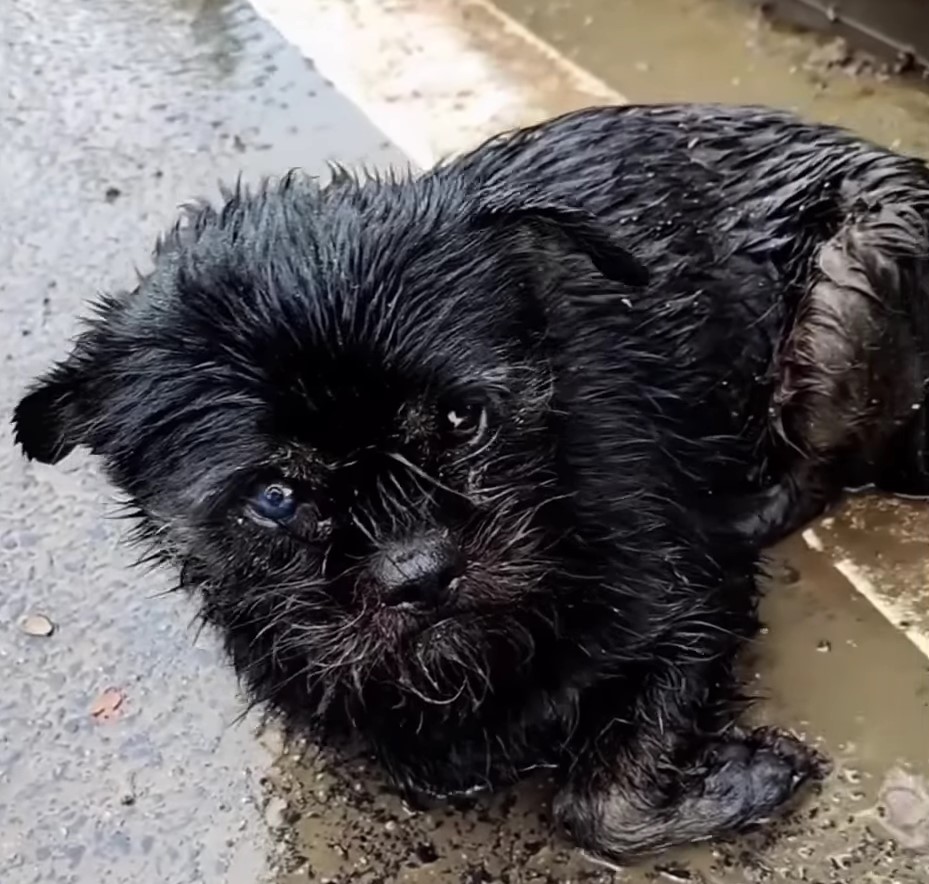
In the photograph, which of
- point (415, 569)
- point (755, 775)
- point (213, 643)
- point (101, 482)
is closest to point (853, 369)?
point (755, 775)

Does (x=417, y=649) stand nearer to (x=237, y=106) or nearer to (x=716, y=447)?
(x=716, y=447)

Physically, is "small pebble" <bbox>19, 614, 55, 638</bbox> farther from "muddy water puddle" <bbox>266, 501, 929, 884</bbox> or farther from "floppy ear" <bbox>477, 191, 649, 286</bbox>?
"floppy ear" <bbox>477, 191, 649, 286</bbox>

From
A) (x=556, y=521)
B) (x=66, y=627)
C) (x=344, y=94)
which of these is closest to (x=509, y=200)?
(x=556, y=521)

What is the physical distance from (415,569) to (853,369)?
1.31 m

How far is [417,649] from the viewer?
2.49 meters

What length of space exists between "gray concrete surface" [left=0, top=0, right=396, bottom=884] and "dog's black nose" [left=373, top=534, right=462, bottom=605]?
2.67ft

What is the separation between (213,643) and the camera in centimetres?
324

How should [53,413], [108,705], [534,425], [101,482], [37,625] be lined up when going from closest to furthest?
1. [534,425]
2. [53,413]
3. [108,705]
4. [37,625]
5. [101,482]

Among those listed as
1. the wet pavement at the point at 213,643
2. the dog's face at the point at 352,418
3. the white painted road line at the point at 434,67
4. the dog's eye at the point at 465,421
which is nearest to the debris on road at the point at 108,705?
the wet pavement at the point at 213,643

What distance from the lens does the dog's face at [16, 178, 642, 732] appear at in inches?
90.7

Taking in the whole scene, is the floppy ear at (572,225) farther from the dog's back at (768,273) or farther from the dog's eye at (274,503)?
the dog's eye at (274,503)

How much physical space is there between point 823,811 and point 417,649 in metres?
0.87

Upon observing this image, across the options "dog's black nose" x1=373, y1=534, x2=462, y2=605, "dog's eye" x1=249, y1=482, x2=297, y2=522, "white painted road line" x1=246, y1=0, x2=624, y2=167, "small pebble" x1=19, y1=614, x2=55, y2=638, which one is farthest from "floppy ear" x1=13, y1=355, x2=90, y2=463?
"white painted road line" x1=246, y1=0, x2=624, y2=167

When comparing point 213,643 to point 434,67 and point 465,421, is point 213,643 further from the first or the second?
point 434,67
